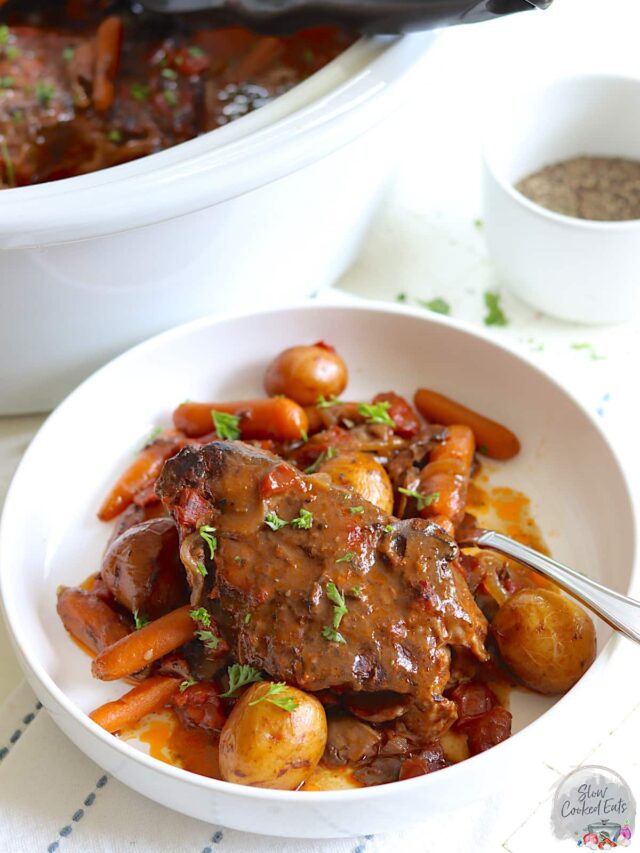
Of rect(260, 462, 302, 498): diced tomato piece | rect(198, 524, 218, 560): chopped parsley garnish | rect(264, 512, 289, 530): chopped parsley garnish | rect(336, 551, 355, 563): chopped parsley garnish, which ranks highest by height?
rect(260, 462, 302, 498): diced tomato piece

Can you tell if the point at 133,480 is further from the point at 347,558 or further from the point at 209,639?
the point at 347,558

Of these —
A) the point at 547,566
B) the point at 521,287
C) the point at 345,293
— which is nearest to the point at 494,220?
the point at 521,287

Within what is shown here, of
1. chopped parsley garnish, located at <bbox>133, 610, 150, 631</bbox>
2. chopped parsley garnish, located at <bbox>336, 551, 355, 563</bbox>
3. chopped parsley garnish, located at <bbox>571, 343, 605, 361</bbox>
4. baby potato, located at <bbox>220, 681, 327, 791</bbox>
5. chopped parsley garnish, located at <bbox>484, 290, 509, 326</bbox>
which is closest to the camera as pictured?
baby potato, located at <bbox>220, 681, 327, 791</bbox>

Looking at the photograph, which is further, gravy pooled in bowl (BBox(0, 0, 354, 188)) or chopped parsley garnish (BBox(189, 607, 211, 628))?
gravy pooled in bowl (BBox(0, 0, 354, 188))

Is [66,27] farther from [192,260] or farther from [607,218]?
[607,218]

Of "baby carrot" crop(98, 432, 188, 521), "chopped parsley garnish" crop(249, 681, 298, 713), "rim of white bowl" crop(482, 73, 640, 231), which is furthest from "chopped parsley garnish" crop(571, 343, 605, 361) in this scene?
"chopped parsley garnish" crop(249, 681, 298, 713)

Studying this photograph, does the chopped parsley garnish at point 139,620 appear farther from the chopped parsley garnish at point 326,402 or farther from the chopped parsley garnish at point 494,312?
the chopped parsley garnish at point 494,312

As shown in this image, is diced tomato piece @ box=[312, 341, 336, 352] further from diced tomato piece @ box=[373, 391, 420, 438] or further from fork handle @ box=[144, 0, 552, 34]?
fork handle @ box=[144, 0, 552, 34]

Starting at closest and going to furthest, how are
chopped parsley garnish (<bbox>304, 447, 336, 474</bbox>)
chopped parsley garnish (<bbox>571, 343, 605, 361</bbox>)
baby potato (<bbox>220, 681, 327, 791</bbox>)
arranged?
baby potato (<bbox>220, 681, 327, 791</bbox>) < chopped parsley garnish (<bbox>304, 447, 336, 474</bbox>) < chopped parsley garnish (<bbox>571, 343, 605, 361</bbox>)
